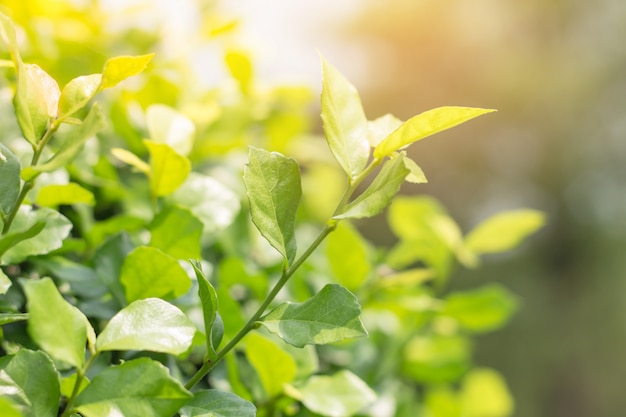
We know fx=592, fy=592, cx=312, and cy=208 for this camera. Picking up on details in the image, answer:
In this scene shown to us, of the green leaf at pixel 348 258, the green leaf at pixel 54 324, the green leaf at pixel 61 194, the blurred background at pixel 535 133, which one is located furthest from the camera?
the blurred background at pixel 535 133

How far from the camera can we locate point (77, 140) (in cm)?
28

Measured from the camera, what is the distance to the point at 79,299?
0.40m

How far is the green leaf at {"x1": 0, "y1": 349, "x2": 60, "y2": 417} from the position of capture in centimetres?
25

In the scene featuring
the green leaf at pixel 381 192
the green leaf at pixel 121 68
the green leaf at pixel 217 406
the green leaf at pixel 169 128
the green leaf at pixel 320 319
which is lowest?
the green leaf at pixel 217 406

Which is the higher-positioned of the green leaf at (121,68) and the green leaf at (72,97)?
the green leaf at (121,68)

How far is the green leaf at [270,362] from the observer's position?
0.39m

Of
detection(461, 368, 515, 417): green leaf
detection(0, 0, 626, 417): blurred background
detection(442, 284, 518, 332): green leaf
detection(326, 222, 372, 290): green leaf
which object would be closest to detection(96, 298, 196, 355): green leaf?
detection(326, 222, 372, 290): green leaf

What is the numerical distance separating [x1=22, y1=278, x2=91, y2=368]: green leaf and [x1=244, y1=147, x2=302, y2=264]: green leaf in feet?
0.31

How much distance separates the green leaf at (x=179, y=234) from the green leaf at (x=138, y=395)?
15cm

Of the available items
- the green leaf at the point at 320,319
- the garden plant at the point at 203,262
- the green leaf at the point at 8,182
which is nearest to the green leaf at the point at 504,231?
the garden plant at the point at 203,262

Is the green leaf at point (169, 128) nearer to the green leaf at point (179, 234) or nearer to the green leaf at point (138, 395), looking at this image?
the green leaf at point (179, 234)

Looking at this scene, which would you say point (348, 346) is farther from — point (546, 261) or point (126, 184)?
point (546, 261)

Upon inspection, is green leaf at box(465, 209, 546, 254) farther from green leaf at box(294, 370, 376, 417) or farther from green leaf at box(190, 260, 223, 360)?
green leaf at box(190, 260, 223, 360)

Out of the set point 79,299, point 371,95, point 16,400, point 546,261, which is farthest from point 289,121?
point 546,261
